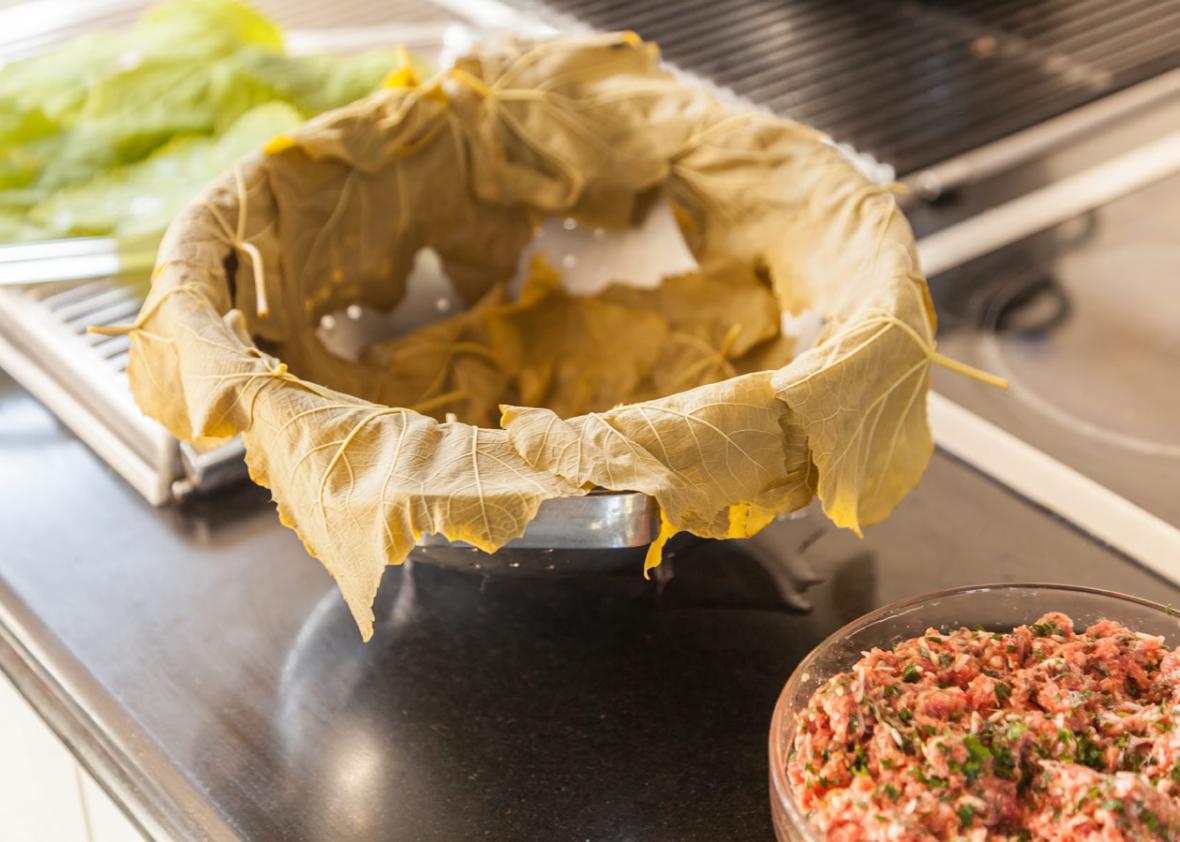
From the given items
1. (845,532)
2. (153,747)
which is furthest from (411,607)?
(845,532)

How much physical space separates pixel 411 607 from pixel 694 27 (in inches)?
29.0

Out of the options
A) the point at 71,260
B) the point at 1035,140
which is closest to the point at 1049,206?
the point at 1035,140

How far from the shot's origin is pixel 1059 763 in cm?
54

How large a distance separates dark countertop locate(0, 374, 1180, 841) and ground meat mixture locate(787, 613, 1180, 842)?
11cm

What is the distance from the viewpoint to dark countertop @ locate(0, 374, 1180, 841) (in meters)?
0.67

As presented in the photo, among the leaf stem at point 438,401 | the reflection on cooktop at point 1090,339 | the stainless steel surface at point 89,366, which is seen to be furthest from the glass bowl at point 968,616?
the stainless steel surface at point 89,366

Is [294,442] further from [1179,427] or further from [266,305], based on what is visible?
[1179,427]

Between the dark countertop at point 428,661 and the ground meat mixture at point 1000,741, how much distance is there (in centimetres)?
11

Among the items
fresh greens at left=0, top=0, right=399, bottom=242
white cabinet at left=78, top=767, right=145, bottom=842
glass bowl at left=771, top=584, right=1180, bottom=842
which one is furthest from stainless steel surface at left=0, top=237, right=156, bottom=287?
glass bowl at left=771, top=584, right=1180, bottom=842

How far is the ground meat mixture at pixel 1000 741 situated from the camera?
0.52 m

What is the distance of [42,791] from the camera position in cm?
81

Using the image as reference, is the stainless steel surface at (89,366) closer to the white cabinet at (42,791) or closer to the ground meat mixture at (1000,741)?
the white cabinet at (42,791)

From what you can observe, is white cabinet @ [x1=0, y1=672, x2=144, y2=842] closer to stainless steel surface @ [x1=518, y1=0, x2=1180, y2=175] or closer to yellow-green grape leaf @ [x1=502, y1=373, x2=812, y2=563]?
yellow-green grape leaf @ [x1=502, y1=373, x2=812, y2=563]

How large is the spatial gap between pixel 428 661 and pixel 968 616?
30 centimetres
